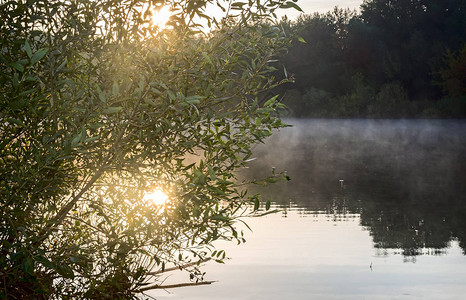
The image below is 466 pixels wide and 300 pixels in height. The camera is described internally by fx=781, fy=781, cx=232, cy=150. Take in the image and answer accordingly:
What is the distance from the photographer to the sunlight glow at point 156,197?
6606 millimetres

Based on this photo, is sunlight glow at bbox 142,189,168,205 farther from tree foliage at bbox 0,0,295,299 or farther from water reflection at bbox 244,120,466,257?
water reflection at bbox 244,120,466,257

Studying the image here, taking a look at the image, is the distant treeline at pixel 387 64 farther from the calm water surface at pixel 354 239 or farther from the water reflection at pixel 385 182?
the calm water surface at pixel 354 239

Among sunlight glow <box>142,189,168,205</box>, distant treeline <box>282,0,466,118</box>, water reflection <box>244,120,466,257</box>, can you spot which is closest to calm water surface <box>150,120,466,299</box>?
water reflection <box>244,120,466,257</box>

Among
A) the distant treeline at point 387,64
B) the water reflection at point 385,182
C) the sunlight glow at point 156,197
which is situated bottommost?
the sunlight glow at point 156,197

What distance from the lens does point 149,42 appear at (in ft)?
21.3

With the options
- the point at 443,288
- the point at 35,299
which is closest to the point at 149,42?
the point at 35,299

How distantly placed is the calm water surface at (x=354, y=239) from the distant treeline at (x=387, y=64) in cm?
3325

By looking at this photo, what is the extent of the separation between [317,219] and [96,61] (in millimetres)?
10183

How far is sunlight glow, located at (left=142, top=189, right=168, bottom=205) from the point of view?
6606 millimetres

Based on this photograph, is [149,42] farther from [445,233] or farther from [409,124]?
[409,124]

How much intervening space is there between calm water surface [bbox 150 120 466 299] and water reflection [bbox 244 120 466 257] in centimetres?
3

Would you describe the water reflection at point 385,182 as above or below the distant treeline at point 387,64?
below

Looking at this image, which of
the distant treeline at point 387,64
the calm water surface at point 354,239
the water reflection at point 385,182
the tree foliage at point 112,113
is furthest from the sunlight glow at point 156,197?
the distant treeline at point 387,64

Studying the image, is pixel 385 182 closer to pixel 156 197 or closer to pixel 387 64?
pixel 156 197
